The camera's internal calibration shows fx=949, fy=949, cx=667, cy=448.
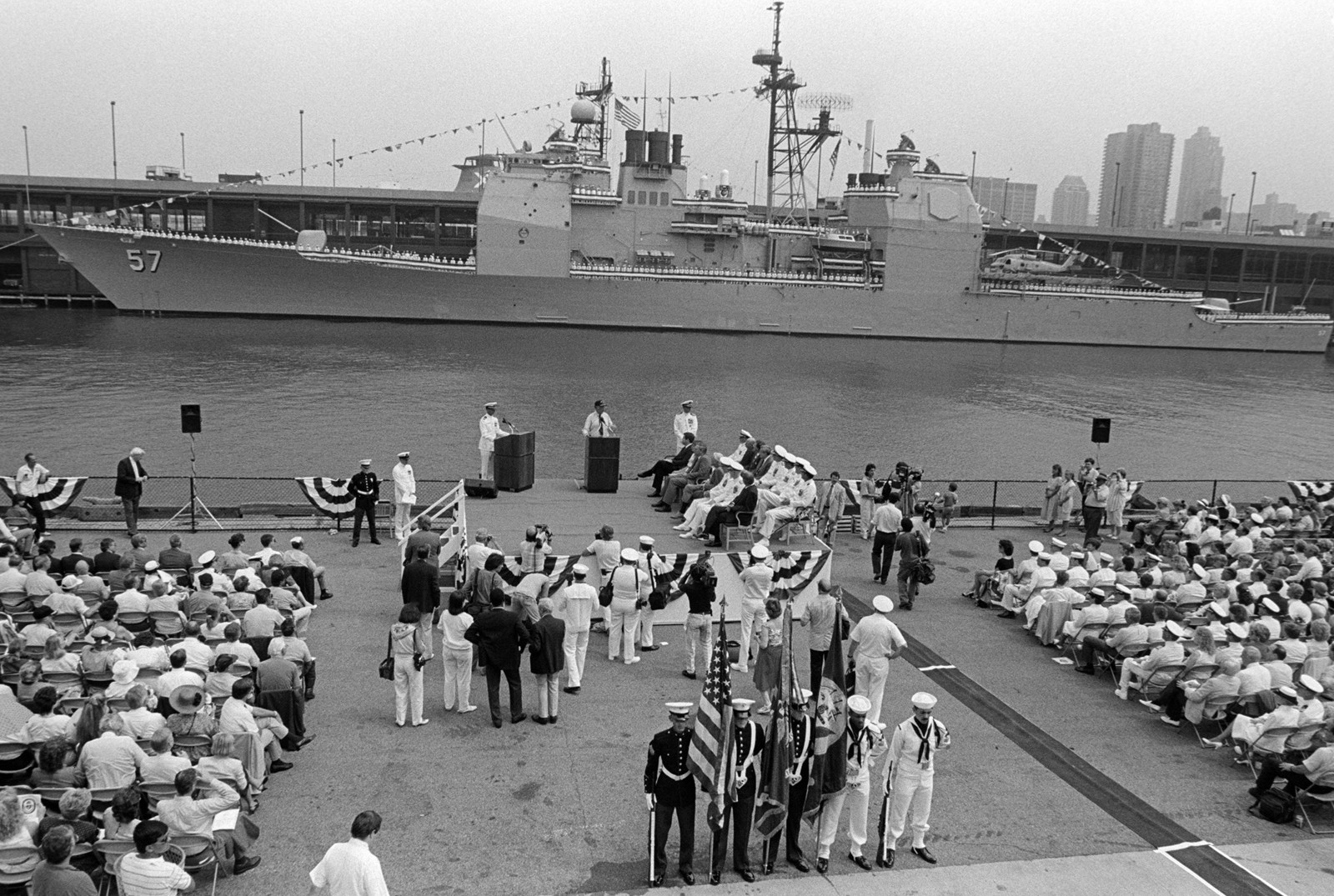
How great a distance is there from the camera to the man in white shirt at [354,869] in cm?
514

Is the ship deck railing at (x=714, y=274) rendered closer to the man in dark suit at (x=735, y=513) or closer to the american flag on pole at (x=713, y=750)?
the man in dark suit at (x=735, y=513)

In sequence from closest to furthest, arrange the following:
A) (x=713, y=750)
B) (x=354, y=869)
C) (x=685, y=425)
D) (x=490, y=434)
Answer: (x=354, y=869) < (x=713, y=750) < (x=490, y=434) < (x=685, y=425)

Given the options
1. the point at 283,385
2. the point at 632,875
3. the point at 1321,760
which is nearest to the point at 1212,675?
the point at 1321,760

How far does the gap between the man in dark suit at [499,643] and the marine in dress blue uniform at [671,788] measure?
2.58 metres

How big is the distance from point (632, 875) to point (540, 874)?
63 centimetres

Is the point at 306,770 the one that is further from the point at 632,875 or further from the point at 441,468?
the point at 441,468

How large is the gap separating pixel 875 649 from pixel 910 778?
2216 millimetres

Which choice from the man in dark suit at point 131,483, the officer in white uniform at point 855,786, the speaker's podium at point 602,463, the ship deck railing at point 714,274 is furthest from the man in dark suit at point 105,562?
the ship deck railing at point 714,274

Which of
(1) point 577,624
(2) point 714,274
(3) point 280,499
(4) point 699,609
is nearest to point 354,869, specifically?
(1) point 577,624

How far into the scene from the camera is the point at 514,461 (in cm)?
1585

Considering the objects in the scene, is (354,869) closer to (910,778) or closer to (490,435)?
(910,778)

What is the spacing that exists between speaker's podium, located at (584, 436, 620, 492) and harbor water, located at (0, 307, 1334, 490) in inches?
278

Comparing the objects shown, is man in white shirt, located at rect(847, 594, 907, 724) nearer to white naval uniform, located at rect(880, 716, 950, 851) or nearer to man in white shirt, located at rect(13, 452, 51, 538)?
white naval uniform, located at rect(880, 716, 950, 851)

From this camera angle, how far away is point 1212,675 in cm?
940
